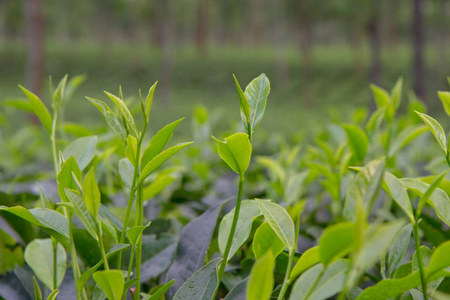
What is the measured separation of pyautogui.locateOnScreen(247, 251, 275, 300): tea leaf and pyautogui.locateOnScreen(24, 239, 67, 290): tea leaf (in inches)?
13.7

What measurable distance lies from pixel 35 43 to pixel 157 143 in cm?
813

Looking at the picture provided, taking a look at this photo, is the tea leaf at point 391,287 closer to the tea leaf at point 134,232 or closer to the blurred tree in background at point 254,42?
the tea leaf at point 134,232

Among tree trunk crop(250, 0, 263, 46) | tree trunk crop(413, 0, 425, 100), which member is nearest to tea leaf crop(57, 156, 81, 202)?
tree trunk crop(413, 0, 425, 100)

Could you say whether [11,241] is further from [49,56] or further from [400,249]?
[49,56]

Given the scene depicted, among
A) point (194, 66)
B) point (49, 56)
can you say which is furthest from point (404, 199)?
point (49, 56)

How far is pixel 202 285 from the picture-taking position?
467 mm

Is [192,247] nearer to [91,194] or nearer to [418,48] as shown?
[91,194]

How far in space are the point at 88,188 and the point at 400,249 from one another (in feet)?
1.22

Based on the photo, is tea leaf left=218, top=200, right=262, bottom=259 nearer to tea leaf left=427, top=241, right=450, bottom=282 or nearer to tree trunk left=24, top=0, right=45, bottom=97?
tea leaf left=427, top=241, right=450, bottom=282

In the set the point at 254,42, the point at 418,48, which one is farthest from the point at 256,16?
the point at 418,48

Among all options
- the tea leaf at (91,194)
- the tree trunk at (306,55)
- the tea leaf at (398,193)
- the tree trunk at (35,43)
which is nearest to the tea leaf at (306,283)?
the tea leaf at (398,193)

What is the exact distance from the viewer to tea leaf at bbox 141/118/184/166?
45 centimetres

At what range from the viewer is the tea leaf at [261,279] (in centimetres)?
32

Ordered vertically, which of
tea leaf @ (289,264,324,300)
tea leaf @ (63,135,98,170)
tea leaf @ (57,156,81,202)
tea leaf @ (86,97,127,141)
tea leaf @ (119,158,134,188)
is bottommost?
tea leaf @ (289,264,324,300)
